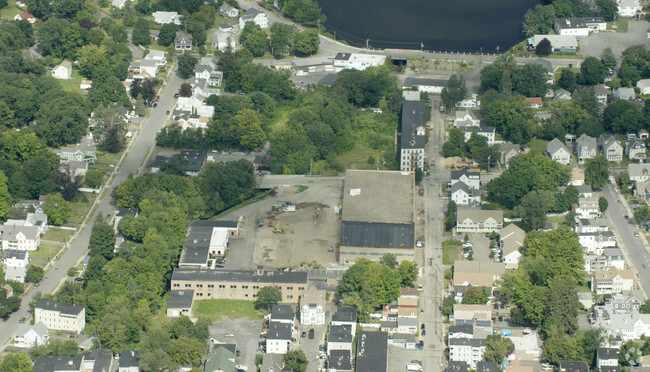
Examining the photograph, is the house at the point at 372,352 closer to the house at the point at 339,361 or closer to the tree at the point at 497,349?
the house at the point at 339,361

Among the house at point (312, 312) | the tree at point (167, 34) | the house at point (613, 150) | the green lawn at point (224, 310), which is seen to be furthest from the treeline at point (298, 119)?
the house at point (312, 312)

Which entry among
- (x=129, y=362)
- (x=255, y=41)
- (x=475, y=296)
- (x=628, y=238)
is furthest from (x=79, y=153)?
(x=628, y=238)

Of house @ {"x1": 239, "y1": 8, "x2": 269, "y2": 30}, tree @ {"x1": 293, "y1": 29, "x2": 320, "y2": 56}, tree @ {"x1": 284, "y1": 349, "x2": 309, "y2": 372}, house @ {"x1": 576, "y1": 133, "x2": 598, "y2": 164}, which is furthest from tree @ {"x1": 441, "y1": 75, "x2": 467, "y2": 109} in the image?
tree @ {"x1": 284, "y1": 349, "x2": 309, "y2": 372}

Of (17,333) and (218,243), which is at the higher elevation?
(218,243)

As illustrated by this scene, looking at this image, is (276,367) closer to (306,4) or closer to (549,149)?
(549,149)

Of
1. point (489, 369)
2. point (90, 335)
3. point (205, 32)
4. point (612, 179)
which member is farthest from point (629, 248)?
point (205, 32)

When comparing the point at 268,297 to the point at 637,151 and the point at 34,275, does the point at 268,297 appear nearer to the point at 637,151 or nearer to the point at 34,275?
the point at 34,275

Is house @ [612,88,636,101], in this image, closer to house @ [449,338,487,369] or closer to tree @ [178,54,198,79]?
tree @ [178,54,198,79]
